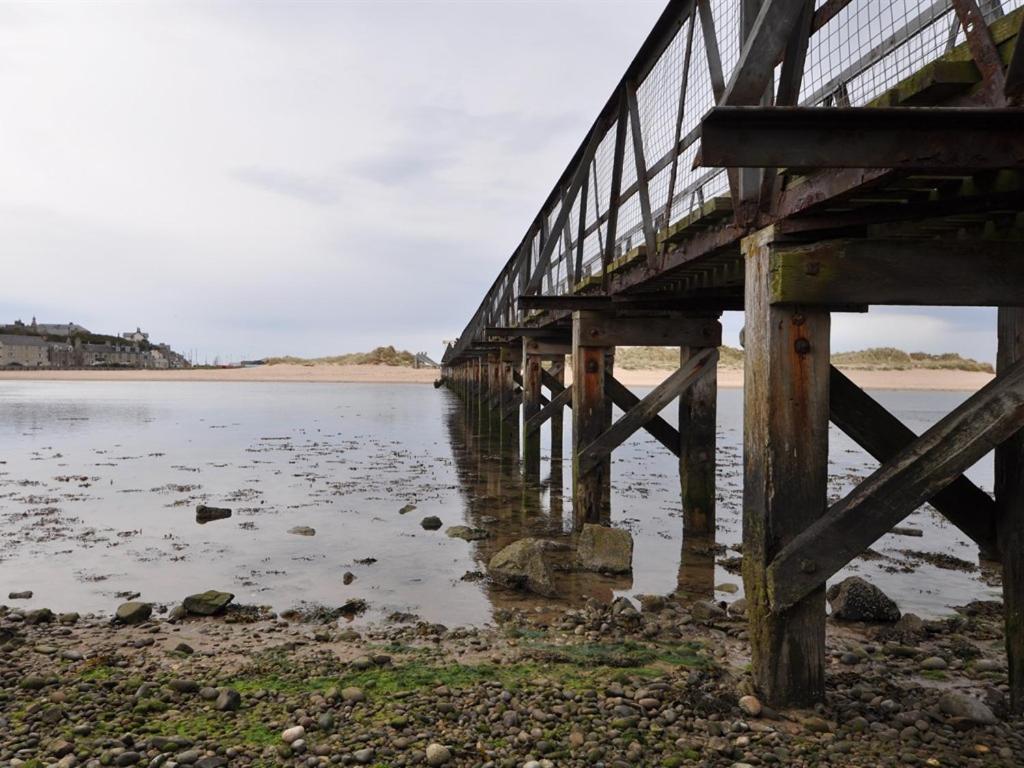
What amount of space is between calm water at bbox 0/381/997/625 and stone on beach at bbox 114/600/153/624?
0.75 meters

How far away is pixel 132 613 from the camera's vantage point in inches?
264

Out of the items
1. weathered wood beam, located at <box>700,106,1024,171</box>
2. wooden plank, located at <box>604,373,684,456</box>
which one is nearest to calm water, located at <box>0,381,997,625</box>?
wooden plank, located at <box>604,373,684,456</box>

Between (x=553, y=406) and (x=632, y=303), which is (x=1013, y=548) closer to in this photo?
(x=632, y=303)

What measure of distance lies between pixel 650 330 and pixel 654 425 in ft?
4.43

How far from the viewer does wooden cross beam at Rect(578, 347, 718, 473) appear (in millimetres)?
9383

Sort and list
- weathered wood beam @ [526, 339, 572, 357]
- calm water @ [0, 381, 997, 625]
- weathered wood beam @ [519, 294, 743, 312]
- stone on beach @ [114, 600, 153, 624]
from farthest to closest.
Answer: weathered wood beam @ [526, 339, 572, 357]
weathered wood beam @ [519, 294, 743, 312]
calm water @ [0, 381, 997, 625]
stone on beach @ [114, 600, 153, 624]

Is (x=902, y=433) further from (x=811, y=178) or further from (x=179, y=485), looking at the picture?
(x=179, y=485)

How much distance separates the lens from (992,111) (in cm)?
299

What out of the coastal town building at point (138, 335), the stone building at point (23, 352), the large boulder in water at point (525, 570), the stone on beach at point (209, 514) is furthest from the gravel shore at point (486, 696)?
the coastal town building at point (138, 335)

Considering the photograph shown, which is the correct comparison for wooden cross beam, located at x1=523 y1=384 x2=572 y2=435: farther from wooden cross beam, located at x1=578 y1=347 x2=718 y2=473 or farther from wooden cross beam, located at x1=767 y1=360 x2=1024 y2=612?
wooden cross beam, located at x1=767 y1=360 x2=1024 y2=612

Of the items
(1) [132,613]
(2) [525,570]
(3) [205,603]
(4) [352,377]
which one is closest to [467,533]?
(2) [525,570]

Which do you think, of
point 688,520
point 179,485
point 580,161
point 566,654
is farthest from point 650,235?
point 179,485

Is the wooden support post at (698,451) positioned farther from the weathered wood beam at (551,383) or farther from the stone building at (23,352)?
the stone building at (23,352)

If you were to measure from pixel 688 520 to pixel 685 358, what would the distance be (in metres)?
2.31
